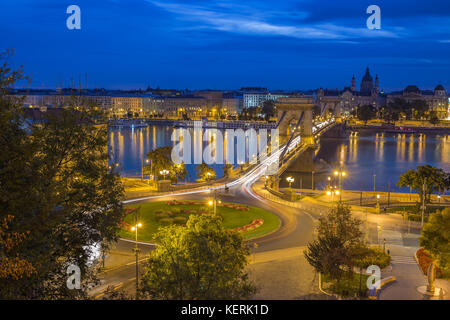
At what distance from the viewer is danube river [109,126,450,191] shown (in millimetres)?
41344

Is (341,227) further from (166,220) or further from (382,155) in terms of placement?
(382,155)

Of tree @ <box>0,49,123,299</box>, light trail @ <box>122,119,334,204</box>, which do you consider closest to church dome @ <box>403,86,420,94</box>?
light trail @ <box>122,119,334,204</box>

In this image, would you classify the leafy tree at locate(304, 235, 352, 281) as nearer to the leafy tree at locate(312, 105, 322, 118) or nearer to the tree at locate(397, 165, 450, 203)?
the tree at locate(397, 165, 450, 203)

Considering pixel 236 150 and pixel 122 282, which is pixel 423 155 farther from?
pixel 122 282

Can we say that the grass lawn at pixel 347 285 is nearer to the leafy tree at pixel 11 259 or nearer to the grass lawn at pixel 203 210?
the grass lawn at pixel 203 210

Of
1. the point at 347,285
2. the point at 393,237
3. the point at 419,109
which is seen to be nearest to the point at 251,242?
the point at 347,285

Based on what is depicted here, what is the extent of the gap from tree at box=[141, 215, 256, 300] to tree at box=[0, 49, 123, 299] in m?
1.13

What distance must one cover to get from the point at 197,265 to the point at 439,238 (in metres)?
7.98

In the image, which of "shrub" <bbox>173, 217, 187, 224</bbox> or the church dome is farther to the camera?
the church dome

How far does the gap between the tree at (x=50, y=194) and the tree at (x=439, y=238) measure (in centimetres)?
869

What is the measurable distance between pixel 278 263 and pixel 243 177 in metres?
16.6

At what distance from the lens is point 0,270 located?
19.3 ft

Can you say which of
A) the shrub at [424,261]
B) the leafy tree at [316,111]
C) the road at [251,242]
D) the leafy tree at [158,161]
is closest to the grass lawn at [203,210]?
the road at [251,242]

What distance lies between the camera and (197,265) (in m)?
8.07
